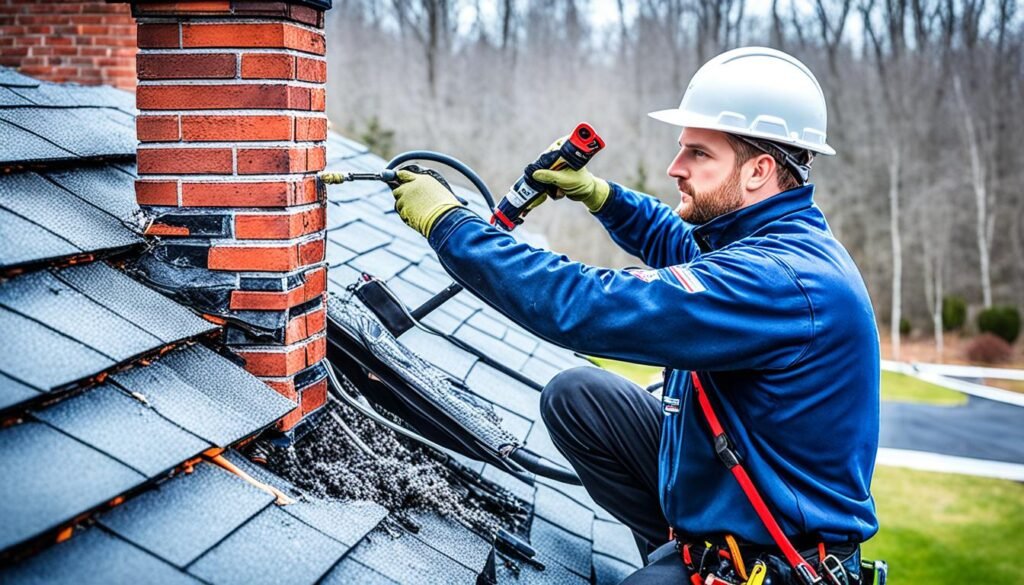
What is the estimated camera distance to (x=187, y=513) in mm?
1620

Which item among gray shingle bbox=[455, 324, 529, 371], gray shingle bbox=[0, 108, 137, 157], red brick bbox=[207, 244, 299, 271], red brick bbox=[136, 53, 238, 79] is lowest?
gray shingle bbox=[455, 324, 529, 371]

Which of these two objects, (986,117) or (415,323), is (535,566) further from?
(986,117)

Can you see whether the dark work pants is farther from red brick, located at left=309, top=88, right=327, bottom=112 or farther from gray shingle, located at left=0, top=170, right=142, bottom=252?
gray shingle, located at left=0, top=170, right=142, bottom=252

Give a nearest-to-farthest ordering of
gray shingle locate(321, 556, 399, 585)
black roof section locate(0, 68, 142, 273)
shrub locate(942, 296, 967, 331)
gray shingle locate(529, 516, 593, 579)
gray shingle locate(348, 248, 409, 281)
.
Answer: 1. gray shingle locate(321, 556, 399, 585)
2. black roof section locate(0, 68, 142, 273)
3. gray shingle locate(529, 516, 593, 579)
4. gray shingle locate(348, 248, 409, 281)
5. shrub locate(942, 296, 967, 331)

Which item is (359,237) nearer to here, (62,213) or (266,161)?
(266,161)

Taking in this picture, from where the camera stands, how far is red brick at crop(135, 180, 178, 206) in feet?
7.25

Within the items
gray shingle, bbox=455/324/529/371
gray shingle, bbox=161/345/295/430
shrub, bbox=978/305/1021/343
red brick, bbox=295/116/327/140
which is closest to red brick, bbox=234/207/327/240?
red brick, bbox=295/116/327/140

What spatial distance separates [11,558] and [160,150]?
1.24 metres

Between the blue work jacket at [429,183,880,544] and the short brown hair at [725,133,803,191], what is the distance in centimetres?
8

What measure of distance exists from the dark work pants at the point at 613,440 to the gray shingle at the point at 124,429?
1325mm

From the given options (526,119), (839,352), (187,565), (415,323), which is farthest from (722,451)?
(526,119)

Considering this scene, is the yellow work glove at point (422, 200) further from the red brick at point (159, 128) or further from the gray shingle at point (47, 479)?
the gray shingle at point (47, 479)

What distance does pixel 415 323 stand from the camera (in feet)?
9.40

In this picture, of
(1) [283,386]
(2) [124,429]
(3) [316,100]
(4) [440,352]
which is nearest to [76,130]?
(3) [316,100]
